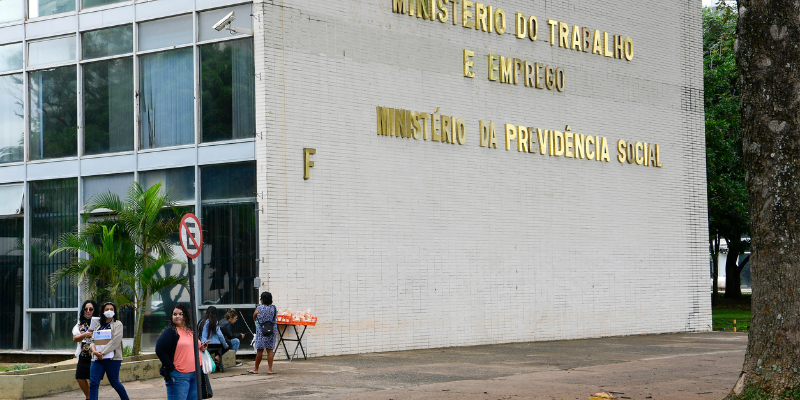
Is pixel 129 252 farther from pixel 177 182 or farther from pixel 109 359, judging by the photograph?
pixel 109 359

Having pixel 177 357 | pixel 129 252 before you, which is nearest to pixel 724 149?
pixel 129 252

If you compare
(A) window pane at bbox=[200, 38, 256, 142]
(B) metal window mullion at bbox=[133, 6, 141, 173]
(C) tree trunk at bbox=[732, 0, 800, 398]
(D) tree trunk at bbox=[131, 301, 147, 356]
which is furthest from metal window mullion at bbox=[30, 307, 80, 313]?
(C) tree trunk at bbox=[732, 0, 800, 398]

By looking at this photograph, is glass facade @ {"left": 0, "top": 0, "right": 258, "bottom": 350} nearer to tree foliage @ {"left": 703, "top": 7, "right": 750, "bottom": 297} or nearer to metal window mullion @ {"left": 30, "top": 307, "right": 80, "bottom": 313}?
metal window mullion @ {"left": 30, "top": 307, "right": 80, "bottom": 313}

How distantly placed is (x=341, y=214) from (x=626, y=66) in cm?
1044

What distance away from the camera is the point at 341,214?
19.2 meters

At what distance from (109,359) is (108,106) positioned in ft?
32.0

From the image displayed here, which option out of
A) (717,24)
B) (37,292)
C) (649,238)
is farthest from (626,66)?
(717,24)

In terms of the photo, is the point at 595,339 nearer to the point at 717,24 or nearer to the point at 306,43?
the point at 306,43

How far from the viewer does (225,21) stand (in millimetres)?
18156

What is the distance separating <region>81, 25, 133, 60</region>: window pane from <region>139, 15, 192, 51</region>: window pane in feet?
1.10

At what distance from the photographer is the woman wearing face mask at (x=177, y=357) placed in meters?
9.78

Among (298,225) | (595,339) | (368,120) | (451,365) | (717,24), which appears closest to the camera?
(451,365)

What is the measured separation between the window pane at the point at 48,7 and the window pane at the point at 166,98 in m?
2.36

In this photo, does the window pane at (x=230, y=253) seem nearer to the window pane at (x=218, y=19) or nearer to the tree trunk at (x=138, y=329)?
the tree trunk at (x=138, y=329)
